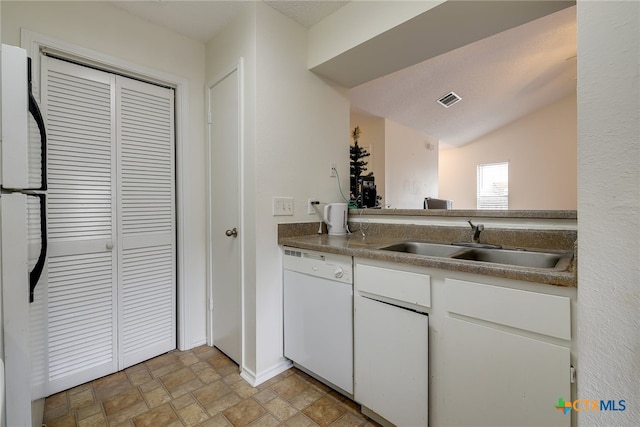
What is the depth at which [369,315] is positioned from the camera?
132 cm

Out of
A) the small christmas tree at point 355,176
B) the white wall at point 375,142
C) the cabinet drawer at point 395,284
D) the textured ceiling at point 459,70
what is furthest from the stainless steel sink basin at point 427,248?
the white wall at point 375,142

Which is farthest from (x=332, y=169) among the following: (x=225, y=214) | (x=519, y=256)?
(x=519, y=256)

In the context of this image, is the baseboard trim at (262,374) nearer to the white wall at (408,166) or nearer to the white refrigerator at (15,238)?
the white refrigerator at (15,238)

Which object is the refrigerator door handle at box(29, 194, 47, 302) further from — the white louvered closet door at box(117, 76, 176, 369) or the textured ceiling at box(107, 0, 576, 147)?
the textured ceiling at box(107, 0, 576, 147)

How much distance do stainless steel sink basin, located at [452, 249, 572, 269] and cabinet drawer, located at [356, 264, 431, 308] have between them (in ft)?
0.93

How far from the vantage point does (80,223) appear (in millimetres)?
1613

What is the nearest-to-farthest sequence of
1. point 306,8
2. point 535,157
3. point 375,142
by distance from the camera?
point 306,8 → point 375,142 → point 535,157

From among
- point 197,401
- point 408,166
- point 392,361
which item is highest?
point 408,166

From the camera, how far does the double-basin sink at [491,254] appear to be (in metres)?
1.24

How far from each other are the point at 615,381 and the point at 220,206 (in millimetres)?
1974

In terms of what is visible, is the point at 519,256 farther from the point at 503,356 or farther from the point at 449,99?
the point at 449,99

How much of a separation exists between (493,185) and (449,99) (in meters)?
3.61

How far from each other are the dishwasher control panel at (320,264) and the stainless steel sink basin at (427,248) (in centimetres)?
26

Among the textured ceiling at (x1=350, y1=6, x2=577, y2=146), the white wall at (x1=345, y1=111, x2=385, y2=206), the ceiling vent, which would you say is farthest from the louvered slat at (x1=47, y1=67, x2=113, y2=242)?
the ceiling vent
